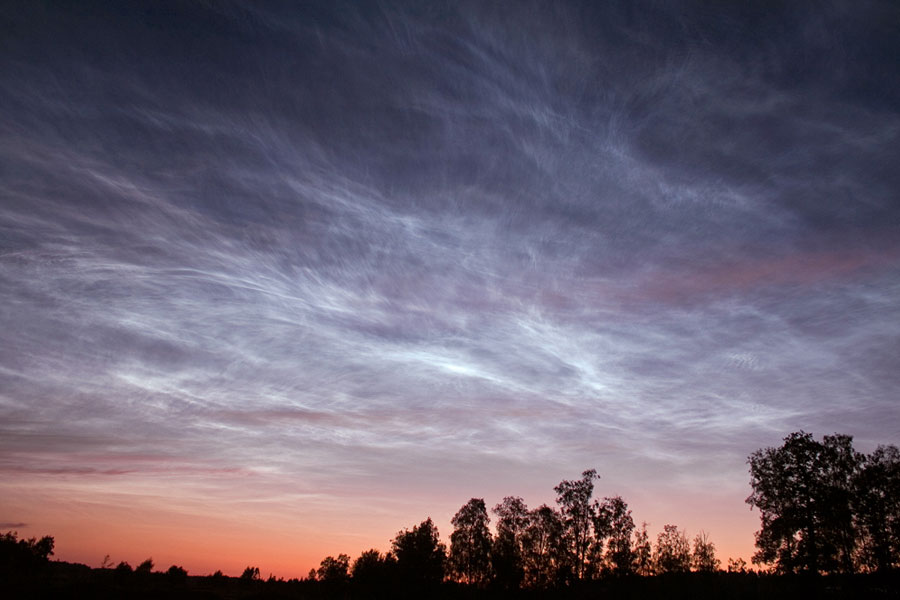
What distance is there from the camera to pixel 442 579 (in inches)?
3634

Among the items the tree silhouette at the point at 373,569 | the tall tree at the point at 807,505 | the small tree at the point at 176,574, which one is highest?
the tall tree at the point at 807,505

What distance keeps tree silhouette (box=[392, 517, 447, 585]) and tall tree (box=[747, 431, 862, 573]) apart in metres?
53.4

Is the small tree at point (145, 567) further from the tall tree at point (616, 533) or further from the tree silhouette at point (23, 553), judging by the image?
the tall tree at point (616, 533)

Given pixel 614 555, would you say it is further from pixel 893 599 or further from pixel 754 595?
pixel 893 599

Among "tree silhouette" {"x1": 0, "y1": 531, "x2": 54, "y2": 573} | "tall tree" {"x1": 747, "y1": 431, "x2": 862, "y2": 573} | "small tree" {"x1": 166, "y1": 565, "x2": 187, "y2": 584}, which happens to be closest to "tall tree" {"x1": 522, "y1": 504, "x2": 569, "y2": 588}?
"tall tree" {"x1": 747, "y1": 431, "x2": 862, "y2": 573}

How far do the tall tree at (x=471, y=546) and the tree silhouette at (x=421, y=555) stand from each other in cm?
339

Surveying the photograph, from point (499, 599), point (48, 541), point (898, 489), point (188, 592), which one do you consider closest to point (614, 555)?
point (499, 599)

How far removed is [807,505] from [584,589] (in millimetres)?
38748

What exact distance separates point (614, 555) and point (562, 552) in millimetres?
9968

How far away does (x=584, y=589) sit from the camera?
80.2 meters

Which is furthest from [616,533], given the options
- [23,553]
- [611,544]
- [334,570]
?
[23,553]

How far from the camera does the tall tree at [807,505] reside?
56250 mm

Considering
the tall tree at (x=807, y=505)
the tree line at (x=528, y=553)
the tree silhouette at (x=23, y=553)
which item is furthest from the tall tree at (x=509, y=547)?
the tree silhouette at (x=23, y=553)

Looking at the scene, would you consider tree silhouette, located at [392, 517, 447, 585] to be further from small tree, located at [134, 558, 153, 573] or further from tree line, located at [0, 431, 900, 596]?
small tree, located at [134, 558, 153, 573]
